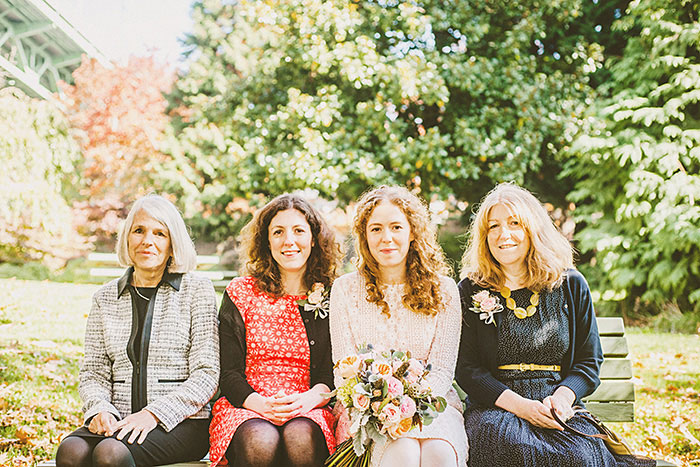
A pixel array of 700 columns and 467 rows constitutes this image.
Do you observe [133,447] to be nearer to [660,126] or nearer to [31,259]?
[660,126]

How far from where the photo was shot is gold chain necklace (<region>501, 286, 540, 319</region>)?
120 inches

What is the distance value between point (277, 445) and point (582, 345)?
152 cm

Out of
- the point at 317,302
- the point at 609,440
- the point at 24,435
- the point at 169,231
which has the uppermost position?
the point at 169,231

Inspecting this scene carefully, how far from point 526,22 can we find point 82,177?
805cm

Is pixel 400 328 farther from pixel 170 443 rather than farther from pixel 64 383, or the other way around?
pixel 64 383

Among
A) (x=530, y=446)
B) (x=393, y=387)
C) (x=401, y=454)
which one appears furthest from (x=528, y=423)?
(x=393, y=387)

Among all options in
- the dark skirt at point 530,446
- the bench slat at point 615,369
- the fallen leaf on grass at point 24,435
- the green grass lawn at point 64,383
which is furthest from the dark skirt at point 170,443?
the bench slat at point 615,369

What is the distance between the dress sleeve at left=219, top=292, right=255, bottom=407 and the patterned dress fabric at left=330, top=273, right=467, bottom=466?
445 millimetres

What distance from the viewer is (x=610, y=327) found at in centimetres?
347

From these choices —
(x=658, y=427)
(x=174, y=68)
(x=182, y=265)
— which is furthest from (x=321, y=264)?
(x=174, y=68)

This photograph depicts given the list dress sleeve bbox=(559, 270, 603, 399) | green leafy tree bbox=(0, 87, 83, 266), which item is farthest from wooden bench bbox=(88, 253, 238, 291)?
dress sleeve bbox=(559, 270, 603, 399)

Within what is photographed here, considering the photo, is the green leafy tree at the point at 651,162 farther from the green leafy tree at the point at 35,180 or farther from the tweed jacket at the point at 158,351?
the green leafy tree at the point at 35,180

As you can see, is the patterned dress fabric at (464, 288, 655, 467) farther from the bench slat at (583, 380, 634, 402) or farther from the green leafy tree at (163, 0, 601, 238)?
the green leafy tree at (163, 0, 601, 238)

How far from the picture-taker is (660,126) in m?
8.38
